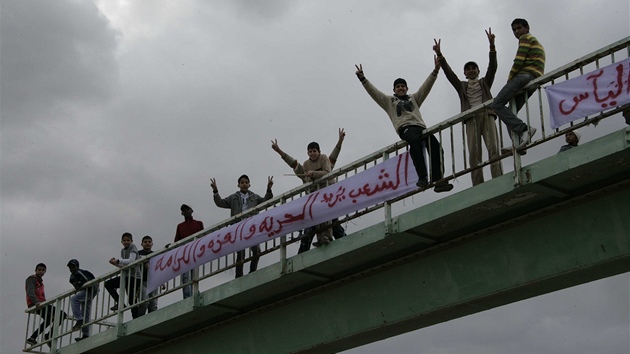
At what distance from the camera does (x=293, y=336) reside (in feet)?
46.4

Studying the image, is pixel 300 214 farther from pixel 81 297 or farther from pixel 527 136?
pixel 81 297

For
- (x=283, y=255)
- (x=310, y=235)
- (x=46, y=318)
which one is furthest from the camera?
(x=46, y=318)

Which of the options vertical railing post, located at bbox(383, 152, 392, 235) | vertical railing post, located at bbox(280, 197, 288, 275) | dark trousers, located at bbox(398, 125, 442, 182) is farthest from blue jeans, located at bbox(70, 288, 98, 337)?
dark trousers, located at bbox(398, 125, 442, 182)

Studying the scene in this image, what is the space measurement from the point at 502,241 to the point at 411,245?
1.36m

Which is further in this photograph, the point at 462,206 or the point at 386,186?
the point at 386,186

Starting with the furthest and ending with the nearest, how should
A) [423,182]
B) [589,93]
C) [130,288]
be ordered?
1. [130,288]
2. [423,182]
3. [589,93]

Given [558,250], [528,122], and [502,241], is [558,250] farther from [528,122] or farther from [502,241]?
[528,122]

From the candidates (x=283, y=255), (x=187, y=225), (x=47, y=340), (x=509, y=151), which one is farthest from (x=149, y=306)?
(x=509, y=151)

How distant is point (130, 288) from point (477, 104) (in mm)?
7257

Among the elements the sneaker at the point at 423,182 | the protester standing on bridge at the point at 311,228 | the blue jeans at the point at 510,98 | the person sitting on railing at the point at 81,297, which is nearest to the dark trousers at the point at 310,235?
the protester standing on bridge at the point at 311,228

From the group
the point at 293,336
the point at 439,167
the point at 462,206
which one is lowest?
the point at 293,336

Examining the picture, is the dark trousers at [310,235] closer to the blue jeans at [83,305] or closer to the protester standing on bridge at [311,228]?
the protester standing on bridge at [311,228]

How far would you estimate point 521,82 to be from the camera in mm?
11695

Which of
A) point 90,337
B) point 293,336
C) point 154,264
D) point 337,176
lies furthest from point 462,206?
point 90,337
